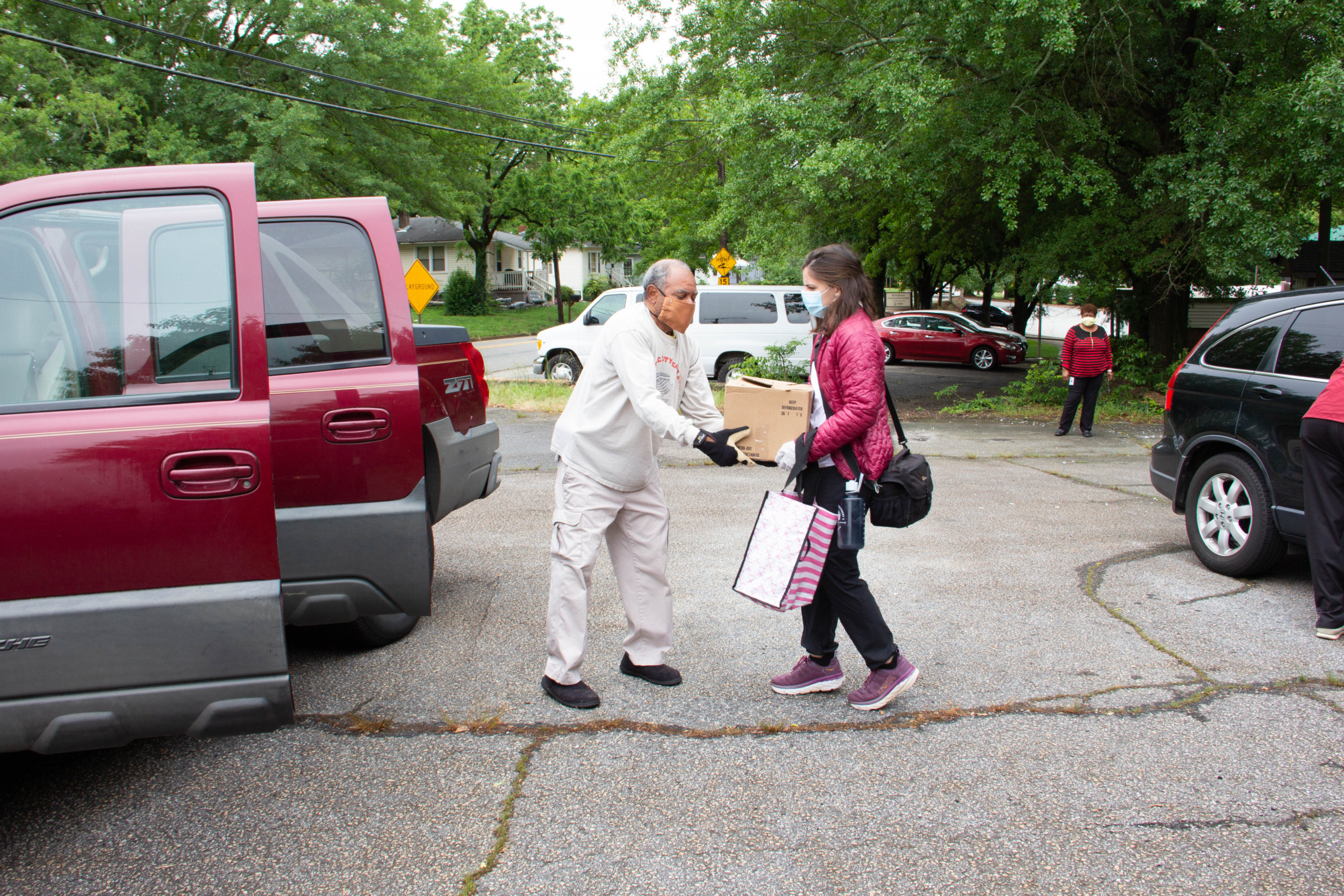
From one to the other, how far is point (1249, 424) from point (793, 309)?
11.8 metres

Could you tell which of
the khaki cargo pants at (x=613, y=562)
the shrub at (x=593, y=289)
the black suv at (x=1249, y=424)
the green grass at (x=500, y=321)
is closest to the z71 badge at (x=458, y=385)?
the khaki cargo pants at (x=613, y=562)

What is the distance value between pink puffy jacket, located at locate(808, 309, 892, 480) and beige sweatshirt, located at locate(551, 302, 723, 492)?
502mm

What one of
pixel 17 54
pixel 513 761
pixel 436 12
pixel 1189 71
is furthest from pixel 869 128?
pixel 436 12

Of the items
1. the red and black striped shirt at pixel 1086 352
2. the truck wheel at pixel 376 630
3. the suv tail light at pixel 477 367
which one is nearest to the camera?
the truck wheel at pixel 376 630

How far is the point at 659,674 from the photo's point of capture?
4.04m

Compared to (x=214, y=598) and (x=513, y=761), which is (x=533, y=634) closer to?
(x=513, y=761)

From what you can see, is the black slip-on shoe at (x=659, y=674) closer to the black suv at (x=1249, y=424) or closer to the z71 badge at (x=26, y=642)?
the z71 badge at (x=26, y=642)

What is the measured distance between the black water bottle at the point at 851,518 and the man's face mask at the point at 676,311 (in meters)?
0.88

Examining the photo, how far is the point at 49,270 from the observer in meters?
2.67

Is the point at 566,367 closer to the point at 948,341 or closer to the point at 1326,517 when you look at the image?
the point at 948,341

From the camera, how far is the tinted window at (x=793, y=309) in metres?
16.8

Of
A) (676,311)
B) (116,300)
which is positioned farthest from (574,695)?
(116,300)

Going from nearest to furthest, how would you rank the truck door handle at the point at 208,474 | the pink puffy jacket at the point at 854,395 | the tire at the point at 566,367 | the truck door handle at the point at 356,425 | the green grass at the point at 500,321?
the truck door handle at the point at 208,474
the pink puffy jacket at the point at 854,395
the truck door handle at the point at 356,425
the tire at the point at 566,367
the green grass at the point at 500,321

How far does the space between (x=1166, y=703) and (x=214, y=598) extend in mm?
3500
